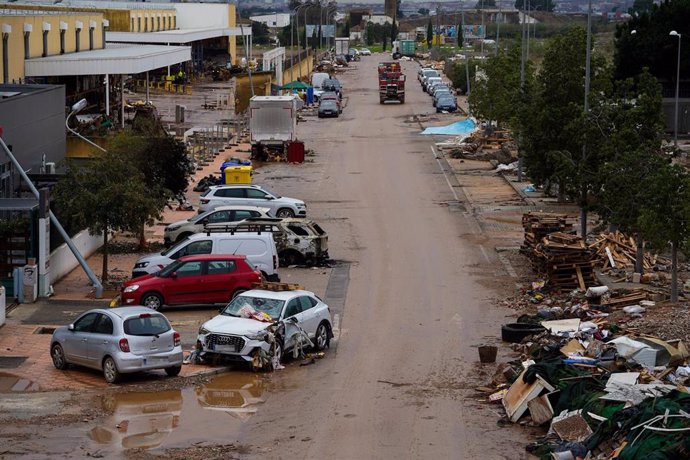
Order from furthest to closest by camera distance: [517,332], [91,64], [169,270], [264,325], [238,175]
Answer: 1. [91,64]
2. [238,175]
3. [169,270]
4. [517,332]
5. [264,325]

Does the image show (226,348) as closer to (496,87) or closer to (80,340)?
(80,340)

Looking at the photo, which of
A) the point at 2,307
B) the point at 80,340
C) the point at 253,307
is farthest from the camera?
the point at 2,307

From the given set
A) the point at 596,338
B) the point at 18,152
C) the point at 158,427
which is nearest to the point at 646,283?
the point at 596,338

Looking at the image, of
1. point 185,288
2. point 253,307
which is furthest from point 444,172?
point 253,307

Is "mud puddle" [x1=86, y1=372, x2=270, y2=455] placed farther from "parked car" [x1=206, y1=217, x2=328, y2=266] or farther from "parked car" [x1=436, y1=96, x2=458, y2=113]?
"parked car" [x1=436, y1=96, x2=458, y2=113]

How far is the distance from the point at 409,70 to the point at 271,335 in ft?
417

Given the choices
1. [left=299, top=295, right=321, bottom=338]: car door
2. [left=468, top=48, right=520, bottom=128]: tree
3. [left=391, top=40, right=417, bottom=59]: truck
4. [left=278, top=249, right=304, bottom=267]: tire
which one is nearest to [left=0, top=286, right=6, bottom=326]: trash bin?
[left=299, top=295, right=321, bottom=338]: car door

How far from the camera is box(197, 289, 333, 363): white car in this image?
75.2 ft

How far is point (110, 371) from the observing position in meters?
22.1

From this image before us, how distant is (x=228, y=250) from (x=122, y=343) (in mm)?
8857

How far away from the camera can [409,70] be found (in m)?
148

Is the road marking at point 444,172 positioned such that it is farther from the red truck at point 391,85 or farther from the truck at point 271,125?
the red truck at point 391,85

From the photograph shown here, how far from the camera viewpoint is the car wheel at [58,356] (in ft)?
75.5

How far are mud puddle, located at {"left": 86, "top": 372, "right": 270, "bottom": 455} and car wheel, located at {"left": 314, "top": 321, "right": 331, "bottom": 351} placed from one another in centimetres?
216
